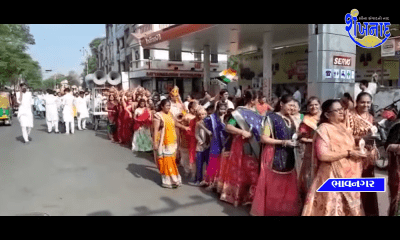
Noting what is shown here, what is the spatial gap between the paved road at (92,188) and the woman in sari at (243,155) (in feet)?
0.74

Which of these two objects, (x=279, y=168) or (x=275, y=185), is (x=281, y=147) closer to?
(x=279, y=168)

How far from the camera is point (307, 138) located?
144 inches

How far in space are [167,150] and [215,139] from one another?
80 centimetres

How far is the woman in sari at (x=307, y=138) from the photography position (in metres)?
3.66

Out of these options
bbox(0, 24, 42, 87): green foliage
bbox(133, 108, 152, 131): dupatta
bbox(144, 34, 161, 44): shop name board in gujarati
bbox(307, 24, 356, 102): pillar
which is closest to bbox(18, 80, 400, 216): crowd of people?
bbox(133, 108, 152, 131): dupatta

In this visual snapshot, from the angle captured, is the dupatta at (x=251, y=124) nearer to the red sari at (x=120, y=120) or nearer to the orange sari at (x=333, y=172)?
the orange sari at (x=333, y=172)

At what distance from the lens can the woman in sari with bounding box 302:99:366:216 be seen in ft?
9.42

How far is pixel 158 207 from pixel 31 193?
7.06 feet

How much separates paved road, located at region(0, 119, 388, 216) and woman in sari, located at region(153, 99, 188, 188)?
8.6 inches

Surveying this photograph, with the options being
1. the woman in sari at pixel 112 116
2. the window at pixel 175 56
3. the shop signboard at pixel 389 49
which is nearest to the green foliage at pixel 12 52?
the window at pixel 175 56

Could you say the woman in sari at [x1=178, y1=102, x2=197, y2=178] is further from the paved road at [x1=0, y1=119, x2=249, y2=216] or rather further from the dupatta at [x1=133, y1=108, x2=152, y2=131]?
the dupatta at [x1=133, y1=108, x2=152, y2=131]

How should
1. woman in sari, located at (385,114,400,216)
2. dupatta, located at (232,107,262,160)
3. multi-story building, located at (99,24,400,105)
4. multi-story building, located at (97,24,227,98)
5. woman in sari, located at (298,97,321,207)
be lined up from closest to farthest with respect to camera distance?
woman in sari, located at (385,114,400,216) < woman in sari, located at (298,97,321,207) < dupatta, located at (232,107,262,160) < multi-story building, located at (99,24,400,105) < multi-story building, located at (97,24,227,98)
